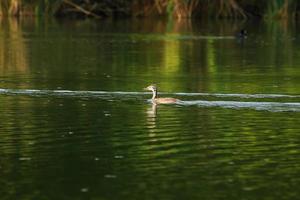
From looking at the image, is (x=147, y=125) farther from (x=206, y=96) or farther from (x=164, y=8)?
(x=164, y=8)

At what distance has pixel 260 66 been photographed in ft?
136

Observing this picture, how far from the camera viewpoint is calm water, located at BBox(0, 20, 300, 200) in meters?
17.5

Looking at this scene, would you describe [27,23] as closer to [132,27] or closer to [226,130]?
[132,27]

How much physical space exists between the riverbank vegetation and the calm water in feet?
102

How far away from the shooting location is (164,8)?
85.4m

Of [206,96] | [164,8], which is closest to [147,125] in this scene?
[206,96]

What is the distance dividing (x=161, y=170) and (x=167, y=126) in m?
5.26

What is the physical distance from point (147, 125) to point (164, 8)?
204ft

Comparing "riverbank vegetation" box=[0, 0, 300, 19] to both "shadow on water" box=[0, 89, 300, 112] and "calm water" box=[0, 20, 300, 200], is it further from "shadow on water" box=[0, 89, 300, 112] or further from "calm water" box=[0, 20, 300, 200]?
"shadow on water" box=[0, 89, 300, 112]

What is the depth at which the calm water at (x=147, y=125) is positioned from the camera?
17.5m

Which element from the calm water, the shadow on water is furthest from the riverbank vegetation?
the shadow on water

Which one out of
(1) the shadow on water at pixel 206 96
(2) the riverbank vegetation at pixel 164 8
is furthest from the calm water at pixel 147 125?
(2) the riverbank vegetation at pixel 164 8

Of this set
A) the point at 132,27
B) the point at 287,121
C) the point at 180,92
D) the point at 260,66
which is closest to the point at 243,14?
the point at 132,27

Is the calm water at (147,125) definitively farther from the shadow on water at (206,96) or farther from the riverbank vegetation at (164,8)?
the riverbank vegetation at (164,8)
